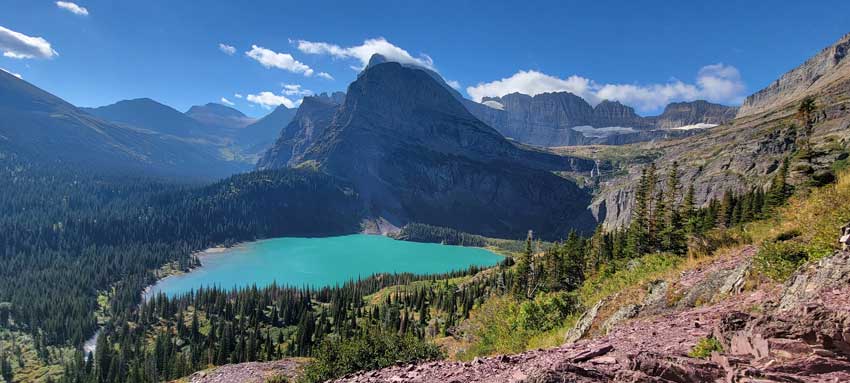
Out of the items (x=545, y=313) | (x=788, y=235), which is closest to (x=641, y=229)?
(x=545, y=313)

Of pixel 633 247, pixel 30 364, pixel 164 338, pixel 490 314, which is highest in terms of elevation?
pixel 633 247

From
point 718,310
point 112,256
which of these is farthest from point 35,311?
point 718,310

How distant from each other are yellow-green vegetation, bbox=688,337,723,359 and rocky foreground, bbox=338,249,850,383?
145 millimetres

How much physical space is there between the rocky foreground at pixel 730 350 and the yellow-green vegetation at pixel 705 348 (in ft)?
0.48

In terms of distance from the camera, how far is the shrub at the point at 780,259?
1191 cm

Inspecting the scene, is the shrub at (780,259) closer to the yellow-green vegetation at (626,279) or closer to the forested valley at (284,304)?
the yellow-green vegetation at (626,279)

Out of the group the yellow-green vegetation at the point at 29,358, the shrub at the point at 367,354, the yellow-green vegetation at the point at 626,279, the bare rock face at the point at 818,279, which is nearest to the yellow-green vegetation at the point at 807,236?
the bare rock face at the point at 818,279

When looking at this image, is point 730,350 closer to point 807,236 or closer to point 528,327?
point 807,236

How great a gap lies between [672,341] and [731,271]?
7.02 metres

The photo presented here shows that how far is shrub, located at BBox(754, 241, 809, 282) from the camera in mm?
11914

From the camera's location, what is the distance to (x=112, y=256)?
200 meters

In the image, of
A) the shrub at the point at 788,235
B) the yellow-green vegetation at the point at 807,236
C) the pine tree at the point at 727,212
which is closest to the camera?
the yellow-green vegetation at the point at 807,236

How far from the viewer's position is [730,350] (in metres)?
7.99

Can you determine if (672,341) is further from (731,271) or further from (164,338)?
(164,338)
